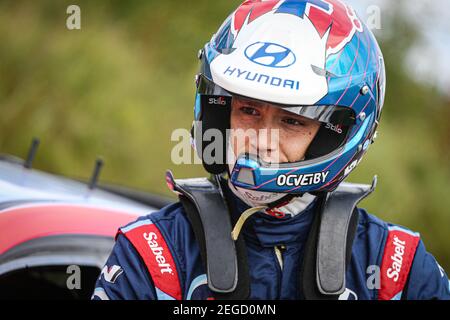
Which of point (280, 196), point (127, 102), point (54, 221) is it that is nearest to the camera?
point (280, 196)

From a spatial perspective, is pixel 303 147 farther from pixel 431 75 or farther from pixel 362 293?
pixel 431 75

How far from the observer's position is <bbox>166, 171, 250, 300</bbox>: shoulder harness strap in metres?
2.33

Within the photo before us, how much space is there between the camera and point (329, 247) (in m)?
2.43

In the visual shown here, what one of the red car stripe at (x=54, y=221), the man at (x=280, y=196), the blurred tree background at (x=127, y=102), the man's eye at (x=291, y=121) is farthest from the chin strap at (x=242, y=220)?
the blurred tree background at (x=127, y=102)

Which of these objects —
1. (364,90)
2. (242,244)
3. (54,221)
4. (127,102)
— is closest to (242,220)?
(242,244)

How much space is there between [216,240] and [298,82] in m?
0.53

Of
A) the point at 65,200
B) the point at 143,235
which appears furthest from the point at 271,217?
the point at 65,200

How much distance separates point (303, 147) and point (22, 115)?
5.92 meters

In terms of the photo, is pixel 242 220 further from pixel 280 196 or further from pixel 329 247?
pixel 329 247

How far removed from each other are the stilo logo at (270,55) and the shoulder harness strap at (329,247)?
47cm

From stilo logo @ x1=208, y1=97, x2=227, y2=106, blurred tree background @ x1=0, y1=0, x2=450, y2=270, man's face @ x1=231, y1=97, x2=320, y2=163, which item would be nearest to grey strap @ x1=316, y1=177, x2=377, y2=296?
man's face @ x1=231, y1=97, x2=320, y2=163

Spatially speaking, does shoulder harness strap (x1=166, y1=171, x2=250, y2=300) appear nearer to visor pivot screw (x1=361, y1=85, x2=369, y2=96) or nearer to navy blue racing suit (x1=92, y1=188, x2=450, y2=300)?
navy blue racing suit (x1=92, y1=188, x2=450, y2=300)

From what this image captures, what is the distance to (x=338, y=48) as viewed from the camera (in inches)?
99.0
